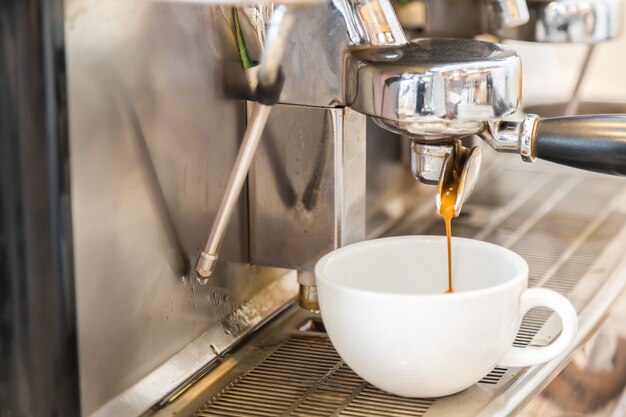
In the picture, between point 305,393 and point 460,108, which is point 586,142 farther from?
point 305,393

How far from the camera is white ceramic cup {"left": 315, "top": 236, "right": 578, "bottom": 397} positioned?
0.53 metres

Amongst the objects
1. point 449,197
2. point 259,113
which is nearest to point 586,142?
point 449,197

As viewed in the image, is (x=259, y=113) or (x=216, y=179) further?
(x=216, y=179)

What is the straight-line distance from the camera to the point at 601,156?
58 centimetres

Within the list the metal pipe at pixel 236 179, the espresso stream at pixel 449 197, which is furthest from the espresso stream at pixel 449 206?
the metal pipe at pixel 236 179

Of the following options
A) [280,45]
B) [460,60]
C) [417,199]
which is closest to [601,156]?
[460,60]

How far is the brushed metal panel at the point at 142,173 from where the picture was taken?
52 cm

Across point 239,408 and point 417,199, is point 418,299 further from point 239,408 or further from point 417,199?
point 417,199

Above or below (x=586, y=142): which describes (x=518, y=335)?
below

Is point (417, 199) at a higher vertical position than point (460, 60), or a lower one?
lower

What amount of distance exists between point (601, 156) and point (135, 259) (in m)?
0.25

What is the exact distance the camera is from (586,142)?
0.58 meters

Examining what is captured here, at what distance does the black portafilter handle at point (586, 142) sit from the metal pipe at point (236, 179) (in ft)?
0.50

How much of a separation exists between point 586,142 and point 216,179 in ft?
0.69
